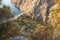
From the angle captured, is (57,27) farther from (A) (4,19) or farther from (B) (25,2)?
(B) (25,2)

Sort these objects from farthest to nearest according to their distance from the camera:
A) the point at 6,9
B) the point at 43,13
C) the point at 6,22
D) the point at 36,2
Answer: the point at 36,2 → the point at 43,13 → the point at 6,9 → the point at 6,22

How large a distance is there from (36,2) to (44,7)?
168 centimetres

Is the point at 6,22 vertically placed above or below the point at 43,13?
below

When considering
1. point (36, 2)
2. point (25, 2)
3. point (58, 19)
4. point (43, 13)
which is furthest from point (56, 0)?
point (25, 2)

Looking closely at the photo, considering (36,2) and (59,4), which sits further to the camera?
(36,2)

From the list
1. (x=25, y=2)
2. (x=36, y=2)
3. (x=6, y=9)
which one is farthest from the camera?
(x=25, y=2)

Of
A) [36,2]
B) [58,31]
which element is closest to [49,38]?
[58,31]

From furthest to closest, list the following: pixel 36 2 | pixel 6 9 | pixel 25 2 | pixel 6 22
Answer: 1. pixel 25 2
2. pixel 36 2
3. pixel 6 9
4. pixel 6 22

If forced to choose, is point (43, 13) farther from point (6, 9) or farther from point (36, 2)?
point (6, 9)

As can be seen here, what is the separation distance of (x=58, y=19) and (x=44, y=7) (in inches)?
790

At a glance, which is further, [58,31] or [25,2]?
[25,2]

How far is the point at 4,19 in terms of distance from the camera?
7.65m

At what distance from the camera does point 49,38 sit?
30.8 ft

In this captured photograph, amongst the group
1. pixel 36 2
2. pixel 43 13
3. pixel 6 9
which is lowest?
pixel 6 9
